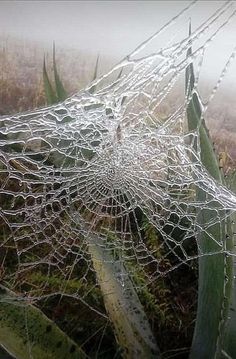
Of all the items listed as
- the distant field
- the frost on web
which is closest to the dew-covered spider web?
the frost on web

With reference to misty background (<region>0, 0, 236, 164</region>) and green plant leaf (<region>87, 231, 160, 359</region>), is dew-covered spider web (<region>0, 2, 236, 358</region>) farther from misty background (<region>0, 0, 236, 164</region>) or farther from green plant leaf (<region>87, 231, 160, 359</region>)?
misty background (<region>0, 0, 236, 164</region>)

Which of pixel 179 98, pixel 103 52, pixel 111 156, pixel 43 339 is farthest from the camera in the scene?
pixel 103 52

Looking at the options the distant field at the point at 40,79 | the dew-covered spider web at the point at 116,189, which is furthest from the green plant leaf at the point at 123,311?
the distant field at the point at 40,79

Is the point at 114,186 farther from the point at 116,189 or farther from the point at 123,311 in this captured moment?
the point at 123,311

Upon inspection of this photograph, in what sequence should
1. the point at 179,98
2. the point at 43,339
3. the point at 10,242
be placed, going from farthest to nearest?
1. the point at 179,98
2. the point at 10,242
3. the point at 43,339

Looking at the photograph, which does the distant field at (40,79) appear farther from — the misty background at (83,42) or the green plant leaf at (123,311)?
the green plant leaf at (123,311)

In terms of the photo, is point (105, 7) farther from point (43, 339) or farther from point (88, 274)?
point (43, 339)

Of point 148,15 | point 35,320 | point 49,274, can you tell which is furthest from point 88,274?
point 148,15

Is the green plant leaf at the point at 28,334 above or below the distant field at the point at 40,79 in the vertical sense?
below
